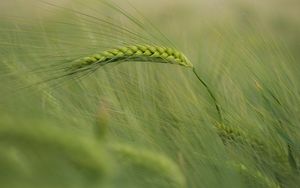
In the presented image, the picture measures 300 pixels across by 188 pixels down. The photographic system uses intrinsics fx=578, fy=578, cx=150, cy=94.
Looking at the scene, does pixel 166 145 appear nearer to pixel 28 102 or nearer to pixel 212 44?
pixel 28 102

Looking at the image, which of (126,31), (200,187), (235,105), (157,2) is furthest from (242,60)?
(157,2)

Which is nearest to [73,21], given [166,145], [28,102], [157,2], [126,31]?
[126,31]

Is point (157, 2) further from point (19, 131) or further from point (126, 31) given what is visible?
point (19, 131)

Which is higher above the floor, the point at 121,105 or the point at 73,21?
the point at 73,21

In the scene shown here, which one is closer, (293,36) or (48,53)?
(48,53)

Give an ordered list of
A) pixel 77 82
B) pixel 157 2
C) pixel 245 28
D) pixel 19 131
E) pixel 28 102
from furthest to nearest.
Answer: pixel 157 2
pixel 245 28
pixel 77 82
pixel 28 102
pixel 19 131

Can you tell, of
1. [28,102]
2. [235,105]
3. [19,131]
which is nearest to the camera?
[19,131]
